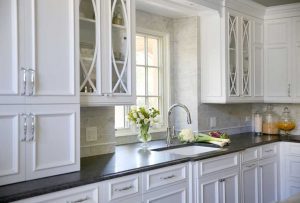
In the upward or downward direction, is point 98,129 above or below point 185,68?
below

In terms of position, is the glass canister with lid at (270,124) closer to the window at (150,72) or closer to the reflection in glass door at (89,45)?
the window at (150,72)

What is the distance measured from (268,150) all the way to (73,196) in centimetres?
266

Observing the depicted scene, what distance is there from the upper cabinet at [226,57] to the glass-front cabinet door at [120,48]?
1529mm

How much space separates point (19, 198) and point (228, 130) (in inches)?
124

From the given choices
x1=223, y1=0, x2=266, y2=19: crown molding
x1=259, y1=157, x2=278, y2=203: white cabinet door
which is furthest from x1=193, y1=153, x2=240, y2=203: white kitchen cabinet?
x1=223, y1=0, x2=266, y2=19: crown molding

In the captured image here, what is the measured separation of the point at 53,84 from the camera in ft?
7.07

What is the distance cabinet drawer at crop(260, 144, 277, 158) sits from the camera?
12.9 ft

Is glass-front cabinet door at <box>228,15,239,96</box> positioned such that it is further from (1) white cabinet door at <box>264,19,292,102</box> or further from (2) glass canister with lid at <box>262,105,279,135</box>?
(2) glass canister with lid at <box>262,105,279,135</box>

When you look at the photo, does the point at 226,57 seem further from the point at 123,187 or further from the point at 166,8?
the point at 123,187

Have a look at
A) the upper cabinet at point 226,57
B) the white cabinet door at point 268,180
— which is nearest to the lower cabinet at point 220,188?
the white cabinet door at point 268,180

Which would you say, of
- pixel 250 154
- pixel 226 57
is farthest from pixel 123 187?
pixel 226 57

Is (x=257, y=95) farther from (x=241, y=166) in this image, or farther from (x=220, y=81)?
(x=241, y=166)

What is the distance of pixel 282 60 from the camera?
4512mm

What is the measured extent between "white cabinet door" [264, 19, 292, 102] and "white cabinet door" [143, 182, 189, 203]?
7.44 ft
